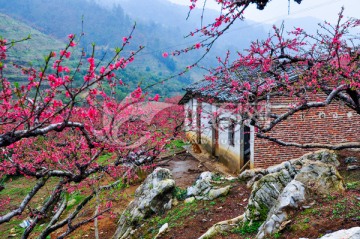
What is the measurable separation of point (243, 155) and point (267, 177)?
18.4 ft

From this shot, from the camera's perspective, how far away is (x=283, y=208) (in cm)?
557

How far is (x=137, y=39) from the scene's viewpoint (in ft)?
282

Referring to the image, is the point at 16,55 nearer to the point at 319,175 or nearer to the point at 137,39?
the point at 137,39

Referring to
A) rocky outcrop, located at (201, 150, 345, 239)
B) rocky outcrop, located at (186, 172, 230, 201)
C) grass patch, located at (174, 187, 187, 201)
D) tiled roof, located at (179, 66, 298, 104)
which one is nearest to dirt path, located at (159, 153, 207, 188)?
grass patch, located at (174, 187, 187, 201)

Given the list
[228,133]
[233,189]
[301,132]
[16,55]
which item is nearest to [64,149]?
[233,189]

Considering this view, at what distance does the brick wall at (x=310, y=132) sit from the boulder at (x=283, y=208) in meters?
5.50

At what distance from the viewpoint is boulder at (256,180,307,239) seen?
533 centimetres

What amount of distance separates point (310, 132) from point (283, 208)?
6.71 metres

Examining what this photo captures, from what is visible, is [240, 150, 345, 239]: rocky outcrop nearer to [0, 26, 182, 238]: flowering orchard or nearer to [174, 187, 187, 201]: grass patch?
[0, 26, 182, 238]: flowering orchard

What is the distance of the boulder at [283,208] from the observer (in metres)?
5.33

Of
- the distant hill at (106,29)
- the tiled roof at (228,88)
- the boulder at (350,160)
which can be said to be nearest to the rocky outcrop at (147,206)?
the tiled roof at (228,88)

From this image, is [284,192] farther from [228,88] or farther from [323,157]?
[228,88]

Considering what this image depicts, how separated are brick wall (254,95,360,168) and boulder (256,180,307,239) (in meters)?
5.50

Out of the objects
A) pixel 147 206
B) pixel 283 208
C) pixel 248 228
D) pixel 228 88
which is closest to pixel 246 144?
pixel 228 88
